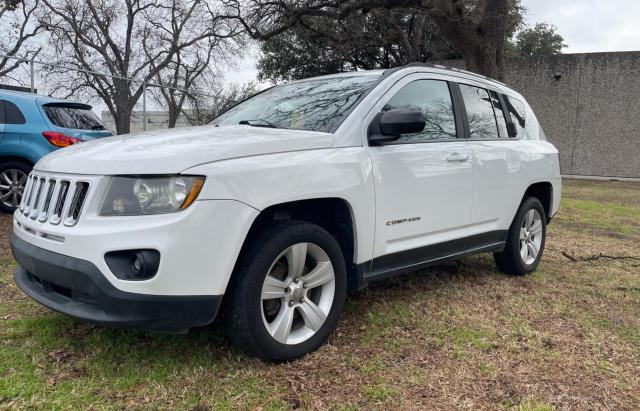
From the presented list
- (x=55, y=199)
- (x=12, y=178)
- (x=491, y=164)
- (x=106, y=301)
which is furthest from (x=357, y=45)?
(x=106, y=301)

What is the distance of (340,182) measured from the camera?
2957mm

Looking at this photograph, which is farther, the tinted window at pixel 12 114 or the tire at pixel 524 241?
the tinted window at pixel 12 114

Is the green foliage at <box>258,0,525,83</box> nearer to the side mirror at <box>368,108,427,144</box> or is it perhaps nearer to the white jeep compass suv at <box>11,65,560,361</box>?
the white jeep compass suv at <box>11,65,560,361</box>

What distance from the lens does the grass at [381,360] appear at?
2521mm

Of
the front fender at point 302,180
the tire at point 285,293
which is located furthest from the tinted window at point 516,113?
the tire at point 285,293

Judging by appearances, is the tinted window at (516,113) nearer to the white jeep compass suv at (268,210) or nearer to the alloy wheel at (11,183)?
the white jeep compass suv at (268,210)

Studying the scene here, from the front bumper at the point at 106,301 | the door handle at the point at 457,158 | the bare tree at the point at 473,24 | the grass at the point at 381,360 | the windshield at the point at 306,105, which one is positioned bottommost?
the grass at the point at 381,360

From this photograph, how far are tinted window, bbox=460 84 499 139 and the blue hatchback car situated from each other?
4993 mm

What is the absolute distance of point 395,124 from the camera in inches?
123

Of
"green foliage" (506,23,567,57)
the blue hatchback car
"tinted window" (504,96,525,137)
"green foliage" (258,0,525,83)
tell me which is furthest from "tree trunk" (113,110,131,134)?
"green foliage" (506,23,567,57)

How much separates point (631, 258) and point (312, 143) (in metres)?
4.71

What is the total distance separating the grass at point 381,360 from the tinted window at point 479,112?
4.44 feet

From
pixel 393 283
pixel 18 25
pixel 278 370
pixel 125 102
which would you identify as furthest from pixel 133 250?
pixel 18 25

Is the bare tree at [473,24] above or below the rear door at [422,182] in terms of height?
above
